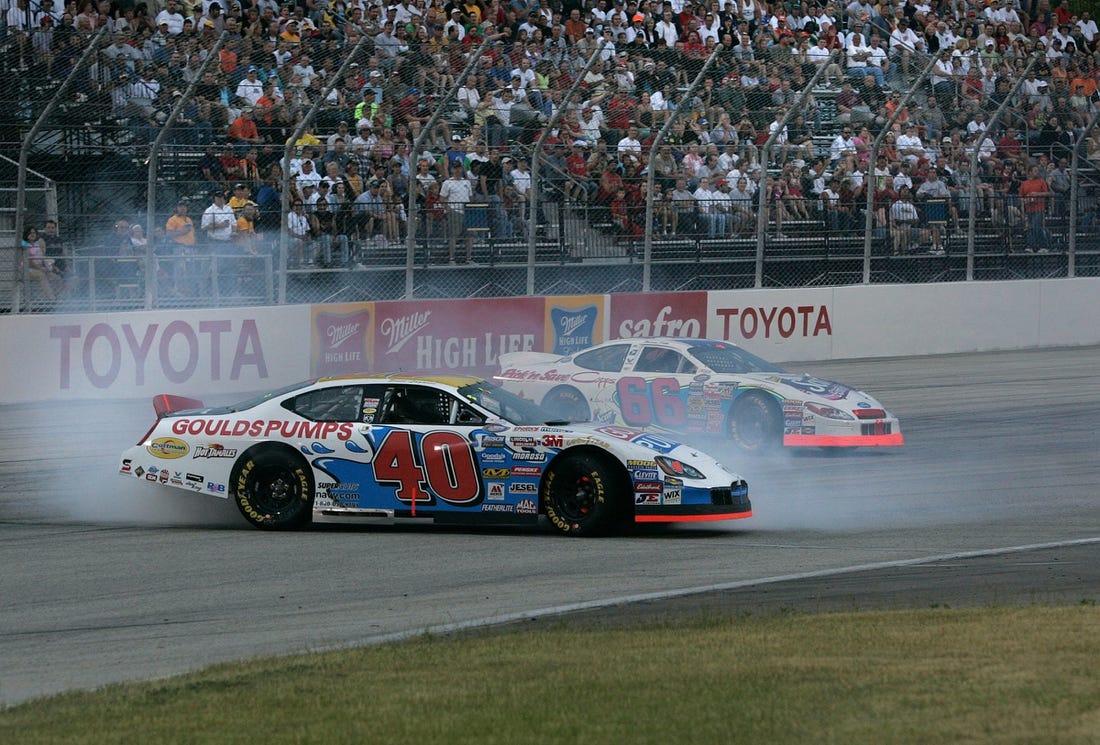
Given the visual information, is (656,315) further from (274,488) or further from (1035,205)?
(274,488)

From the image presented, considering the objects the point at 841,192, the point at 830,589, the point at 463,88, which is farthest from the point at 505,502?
the point at 841,192

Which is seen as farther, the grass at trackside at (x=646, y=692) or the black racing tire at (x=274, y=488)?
the black racing tire at (x=274, y=488)

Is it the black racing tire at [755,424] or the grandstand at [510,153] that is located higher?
the grandstand at [510,153]

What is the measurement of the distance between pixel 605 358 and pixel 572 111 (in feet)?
21.4

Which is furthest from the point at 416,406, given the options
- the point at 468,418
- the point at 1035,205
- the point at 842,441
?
the point at 1035,205

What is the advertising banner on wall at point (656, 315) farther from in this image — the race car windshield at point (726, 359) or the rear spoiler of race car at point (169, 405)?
the rear spoiler of race car at point (169, 405)

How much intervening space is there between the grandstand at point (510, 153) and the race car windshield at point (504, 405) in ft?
26.7

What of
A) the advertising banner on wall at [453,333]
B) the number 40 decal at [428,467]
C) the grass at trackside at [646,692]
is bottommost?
the grass at trackside at [646,692]

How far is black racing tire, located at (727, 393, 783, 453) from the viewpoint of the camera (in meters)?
15.5

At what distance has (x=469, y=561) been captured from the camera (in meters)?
10.0

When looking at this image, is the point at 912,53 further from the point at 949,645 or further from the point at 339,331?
the point at 949,645

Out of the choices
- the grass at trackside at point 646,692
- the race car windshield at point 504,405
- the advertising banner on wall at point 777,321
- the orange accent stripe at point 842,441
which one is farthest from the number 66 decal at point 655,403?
the grass at trackside at point 646,692

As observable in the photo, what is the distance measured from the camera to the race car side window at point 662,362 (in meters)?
15.9

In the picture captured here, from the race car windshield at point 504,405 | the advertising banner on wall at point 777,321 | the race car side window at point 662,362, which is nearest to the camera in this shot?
the race car windshield at point 504,405
